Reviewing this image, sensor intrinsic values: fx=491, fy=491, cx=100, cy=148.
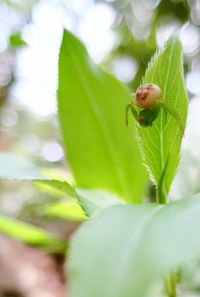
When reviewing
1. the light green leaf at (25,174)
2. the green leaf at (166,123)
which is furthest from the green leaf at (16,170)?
the green leaf at (166,123)

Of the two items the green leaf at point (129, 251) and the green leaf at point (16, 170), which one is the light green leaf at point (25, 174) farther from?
the green leaf at point (129, 251)

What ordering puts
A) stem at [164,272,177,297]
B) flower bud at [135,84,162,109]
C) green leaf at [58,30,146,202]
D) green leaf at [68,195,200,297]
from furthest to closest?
green leaf at [58,30,146,202]
stem at [164,272,177,297]
flower bud at [135,84,162,109]
green leaf at [68,195,200,297]

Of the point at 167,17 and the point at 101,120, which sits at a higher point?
the point at 101,120

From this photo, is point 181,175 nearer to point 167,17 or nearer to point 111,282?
point 111,282

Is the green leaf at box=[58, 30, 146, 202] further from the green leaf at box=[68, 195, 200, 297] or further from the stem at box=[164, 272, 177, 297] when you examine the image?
the green leaf at box=[68, 195, 200, 297]

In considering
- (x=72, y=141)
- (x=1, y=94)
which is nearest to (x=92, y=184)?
(x=72, y=141)

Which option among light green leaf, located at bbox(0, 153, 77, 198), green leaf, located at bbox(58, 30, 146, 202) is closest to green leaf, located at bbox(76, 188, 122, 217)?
light green leaf, located at bbox(0, 153, 77, 198)
